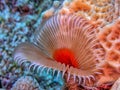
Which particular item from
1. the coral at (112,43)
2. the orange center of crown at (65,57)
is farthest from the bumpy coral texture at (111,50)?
the orange center of crown at (65,57)

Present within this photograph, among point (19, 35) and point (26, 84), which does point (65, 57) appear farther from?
point (19, 35)

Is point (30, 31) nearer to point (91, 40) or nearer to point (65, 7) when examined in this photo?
point (65, 7)

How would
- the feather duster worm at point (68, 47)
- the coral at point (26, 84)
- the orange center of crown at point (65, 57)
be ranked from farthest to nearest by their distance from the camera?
the coral at point (26, 84) → the orange center of crown at point (65, 57) → the feather duster worm at point (68, 47)

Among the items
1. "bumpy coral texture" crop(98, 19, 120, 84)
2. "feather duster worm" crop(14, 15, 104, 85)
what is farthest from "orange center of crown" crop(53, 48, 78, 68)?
"bumpy coral texture" crop(98, 19, 120, 84)

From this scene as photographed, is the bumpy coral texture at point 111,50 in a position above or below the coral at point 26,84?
above

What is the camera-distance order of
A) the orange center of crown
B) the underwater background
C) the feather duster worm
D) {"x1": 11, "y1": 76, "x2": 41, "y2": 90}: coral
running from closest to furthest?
Answer: the feather duster worm, the orange center of crown, {"x1": 11, "y1": 76, "x2": 41, "y2": 90}: coral, the underwater background

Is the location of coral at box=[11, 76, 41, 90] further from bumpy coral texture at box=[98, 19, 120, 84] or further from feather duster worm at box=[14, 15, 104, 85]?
bumpy coral texture at box=[98, 19, 120, 84]

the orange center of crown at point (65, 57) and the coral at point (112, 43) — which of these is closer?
the coral at point (112, 43)

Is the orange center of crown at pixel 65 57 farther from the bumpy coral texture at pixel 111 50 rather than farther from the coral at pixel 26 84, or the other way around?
the coral at pixel 26 84
